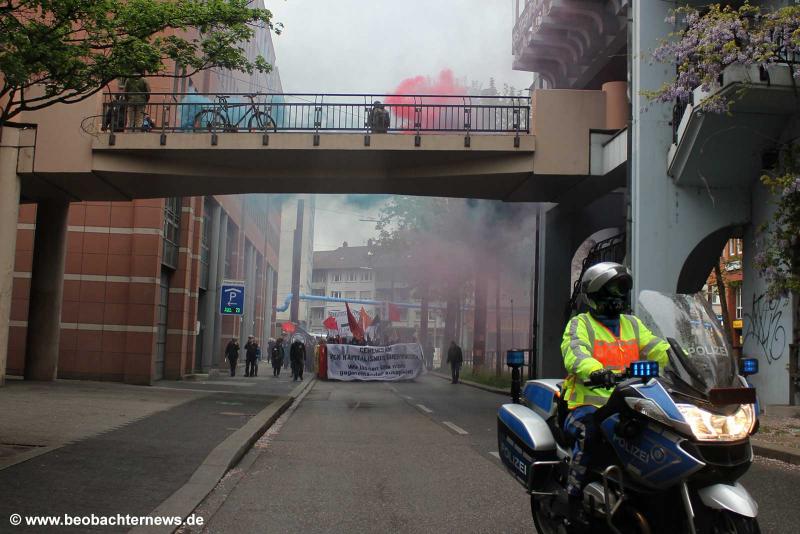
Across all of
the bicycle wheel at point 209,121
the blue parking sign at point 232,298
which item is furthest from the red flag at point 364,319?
the bicycle wheel at point 209,121

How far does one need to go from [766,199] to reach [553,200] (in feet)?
20.2

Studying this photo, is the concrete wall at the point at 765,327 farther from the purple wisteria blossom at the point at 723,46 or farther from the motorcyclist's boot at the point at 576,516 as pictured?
the motorcyclist's boot at the point at 576,516

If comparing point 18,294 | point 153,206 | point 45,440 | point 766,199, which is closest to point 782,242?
point 766,199

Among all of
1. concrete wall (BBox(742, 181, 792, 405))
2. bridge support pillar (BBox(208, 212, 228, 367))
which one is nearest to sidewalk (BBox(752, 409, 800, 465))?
concrete wall (BBox(742, 181, 792, 405))

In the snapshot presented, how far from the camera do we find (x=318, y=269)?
110 meters

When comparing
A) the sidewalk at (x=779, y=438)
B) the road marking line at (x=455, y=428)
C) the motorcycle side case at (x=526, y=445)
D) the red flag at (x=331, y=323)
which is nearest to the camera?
the motorcycle side case at (x=526, y=445)

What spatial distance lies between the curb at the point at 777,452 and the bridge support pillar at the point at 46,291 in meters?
17.2

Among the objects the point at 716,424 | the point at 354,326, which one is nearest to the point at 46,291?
the point at 354,326

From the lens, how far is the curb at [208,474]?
18.5 feet

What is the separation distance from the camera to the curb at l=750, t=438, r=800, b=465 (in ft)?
30.1

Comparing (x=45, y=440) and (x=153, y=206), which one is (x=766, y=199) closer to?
(x=45, y=440)

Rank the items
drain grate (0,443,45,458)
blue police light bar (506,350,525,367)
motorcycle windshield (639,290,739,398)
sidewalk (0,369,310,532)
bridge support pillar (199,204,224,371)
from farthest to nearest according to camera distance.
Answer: bridge support pillar (199,204,224,371), drain grate (0,443,45,458), sidewalk (0,369,310,532), blue police light bar (506,350,525,367), motorcycle windshield (639,290,739,398)

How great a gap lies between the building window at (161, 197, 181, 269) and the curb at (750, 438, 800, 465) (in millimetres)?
18762

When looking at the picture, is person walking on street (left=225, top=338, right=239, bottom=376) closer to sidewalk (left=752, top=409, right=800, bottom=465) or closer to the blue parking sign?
the blue parking sign
